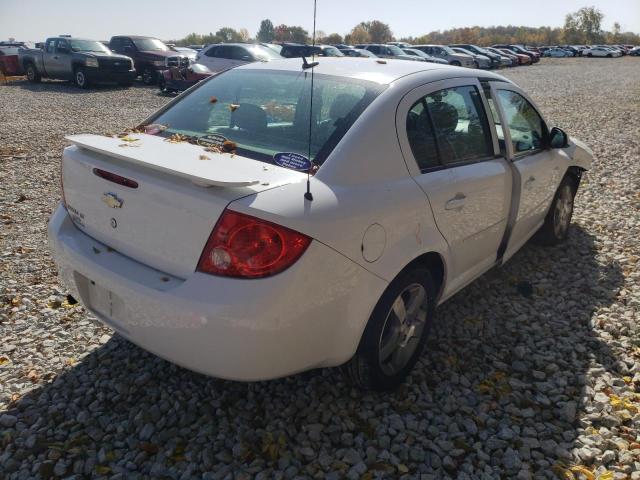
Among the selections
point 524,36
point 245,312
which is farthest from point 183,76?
point 524,36

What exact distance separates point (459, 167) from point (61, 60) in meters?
18.9

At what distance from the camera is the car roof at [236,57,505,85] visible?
2803 mm

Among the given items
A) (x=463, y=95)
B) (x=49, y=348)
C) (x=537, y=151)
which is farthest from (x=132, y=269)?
(x=537, y=151)

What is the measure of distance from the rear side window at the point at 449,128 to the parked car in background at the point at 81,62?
56.3ft

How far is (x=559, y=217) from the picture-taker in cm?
476

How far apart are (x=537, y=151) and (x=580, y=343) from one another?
1.49 meters

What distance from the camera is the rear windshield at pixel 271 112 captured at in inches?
98.7

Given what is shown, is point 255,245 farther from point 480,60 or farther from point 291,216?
point 480,60

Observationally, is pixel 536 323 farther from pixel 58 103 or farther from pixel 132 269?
pixel 58 103

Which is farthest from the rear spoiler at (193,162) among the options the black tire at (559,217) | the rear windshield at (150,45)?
the rear windshield at (150,45)

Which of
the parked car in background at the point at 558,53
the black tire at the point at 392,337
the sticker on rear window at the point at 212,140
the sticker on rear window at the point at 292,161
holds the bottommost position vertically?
the black tire at the point at 392,337

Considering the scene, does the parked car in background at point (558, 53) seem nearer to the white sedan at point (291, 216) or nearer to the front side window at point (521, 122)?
the front side window at point (521, 122)

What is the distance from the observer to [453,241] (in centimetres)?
287

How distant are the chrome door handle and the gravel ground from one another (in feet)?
3.10
